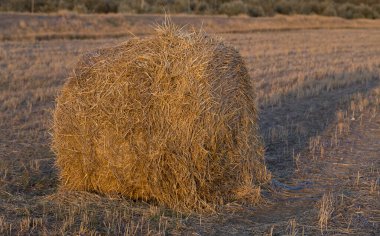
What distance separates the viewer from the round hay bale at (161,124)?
6.38 meters

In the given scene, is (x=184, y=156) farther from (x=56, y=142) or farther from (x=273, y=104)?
(x=273, y=104)

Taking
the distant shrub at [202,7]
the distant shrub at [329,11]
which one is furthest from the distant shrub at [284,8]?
the distant shrub at [202,7]

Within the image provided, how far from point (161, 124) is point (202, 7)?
46.0 meters

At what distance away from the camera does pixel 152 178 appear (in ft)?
21.2

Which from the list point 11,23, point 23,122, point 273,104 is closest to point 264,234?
point 23,122

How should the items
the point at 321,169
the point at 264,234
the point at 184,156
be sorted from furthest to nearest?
the point at 321,169 < the point at 184,156 < the point at 264,234

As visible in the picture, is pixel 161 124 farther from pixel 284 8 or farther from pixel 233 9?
pixel 284 8

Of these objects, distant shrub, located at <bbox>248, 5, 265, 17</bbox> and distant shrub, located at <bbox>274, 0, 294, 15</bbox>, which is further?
distant shrub, located at <bbox>274, 0, 294, 15</bbox>

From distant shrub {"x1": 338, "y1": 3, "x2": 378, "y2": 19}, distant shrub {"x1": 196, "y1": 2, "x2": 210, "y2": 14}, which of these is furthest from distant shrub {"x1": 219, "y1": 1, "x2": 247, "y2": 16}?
distant shrub {"x1": 338, "y1": 3, "x2": 378, "y2": 19}

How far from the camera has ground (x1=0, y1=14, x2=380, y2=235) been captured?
230 inches

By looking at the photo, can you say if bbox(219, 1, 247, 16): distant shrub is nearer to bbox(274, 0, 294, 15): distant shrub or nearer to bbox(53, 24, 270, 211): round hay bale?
bbox(274, 0, 294, 15): distant shrub

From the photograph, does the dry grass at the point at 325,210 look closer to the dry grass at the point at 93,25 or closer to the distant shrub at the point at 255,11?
the dry grass at the point at 93,25

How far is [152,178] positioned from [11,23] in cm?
2354

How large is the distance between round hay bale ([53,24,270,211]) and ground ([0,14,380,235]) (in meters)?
0.27
